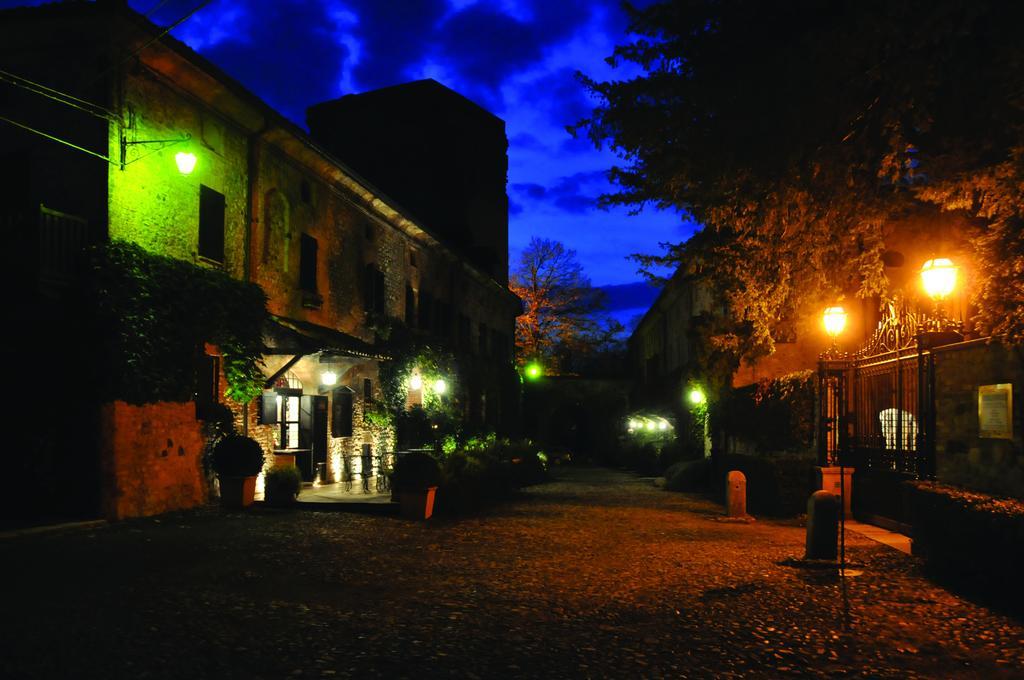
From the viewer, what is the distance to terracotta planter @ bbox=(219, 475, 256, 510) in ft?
43.5

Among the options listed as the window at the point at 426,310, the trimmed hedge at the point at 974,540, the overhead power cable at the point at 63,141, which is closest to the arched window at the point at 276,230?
the overhead power cable at the point at 63,141

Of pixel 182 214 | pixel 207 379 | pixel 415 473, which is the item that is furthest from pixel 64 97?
pixel 415 473

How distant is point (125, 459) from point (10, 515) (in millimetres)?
1635

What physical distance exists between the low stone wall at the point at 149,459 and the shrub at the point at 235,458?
373 mm

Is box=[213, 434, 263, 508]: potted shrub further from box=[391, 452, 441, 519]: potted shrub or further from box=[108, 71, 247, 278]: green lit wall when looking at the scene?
box=[108, 71, 247, 278]: green lit wall

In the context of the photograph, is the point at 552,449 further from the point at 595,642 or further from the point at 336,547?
the point at 595,642

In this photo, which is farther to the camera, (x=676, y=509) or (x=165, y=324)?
(x=676, y=509)

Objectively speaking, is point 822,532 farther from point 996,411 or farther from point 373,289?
point 373,289

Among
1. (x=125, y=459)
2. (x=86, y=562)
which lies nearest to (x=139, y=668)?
(x=86, y=562)

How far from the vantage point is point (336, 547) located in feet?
32.3

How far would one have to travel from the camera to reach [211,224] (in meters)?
14.4

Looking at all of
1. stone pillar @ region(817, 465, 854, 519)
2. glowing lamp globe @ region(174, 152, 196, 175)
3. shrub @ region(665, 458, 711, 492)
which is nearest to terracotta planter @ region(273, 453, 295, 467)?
glowing lamp globe @ region(174, 152, 196, 175)

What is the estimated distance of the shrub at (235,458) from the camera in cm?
1324

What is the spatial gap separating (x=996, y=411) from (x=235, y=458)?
35.5 ft
